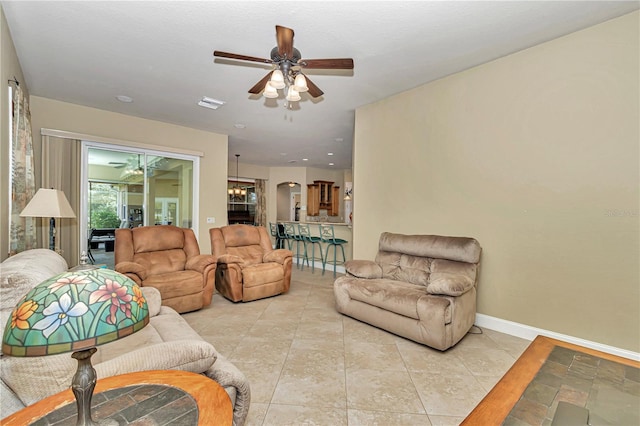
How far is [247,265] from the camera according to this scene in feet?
13.5

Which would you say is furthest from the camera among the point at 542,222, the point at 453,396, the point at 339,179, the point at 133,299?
the point at 339,179

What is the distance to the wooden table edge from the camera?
1.08 meters

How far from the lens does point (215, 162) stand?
583cm

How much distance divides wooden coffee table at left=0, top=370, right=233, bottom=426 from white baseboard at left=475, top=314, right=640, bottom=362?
2985mm

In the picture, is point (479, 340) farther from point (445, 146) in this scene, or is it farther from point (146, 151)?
point (146, 151)

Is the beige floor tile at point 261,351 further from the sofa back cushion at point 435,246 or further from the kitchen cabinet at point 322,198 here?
the kitchen cabinet at point 322,198

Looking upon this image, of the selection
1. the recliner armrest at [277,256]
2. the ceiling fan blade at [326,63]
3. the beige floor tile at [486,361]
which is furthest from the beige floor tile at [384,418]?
the recliner armrest at [277,256]

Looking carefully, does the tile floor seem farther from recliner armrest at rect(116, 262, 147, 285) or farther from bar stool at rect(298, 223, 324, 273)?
bar stool at rect(298, 223, 324, 273)

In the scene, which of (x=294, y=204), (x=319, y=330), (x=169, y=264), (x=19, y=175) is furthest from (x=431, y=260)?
(x=294, y=204)

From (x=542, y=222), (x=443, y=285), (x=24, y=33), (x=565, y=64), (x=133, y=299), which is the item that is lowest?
(x=443, y=285)

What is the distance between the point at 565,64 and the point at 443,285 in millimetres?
2298

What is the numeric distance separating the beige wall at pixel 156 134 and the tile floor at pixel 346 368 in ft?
9.33

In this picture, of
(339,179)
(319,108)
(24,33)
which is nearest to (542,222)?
(319,108)

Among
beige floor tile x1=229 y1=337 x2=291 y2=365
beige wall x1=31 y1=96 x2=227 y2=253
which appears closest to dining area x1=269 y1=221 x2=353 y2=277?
beige wall x1=31 y1=96 x2=227 y2=253
